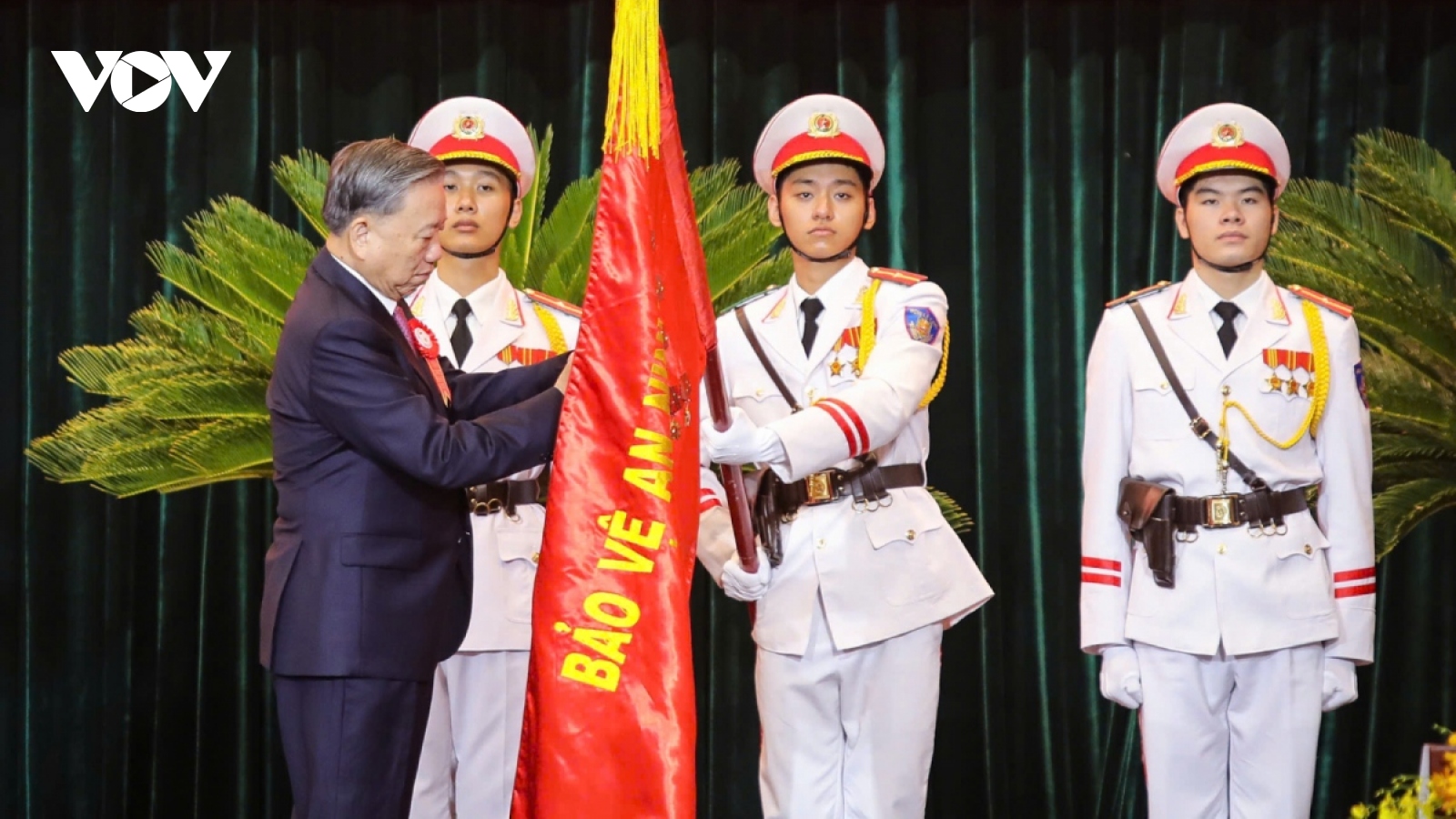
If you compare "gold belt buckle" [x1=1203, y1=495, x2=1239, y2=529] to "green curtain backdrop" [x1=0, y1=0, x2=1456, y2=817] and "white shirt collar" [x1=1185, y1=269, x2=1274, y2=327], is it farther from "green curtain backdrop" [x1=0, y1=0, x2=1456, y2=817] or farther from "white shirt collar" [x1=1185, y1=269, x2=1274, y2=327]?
"green curtain backdrop" [x1=0, y1=0, x2=1456, y2=817]

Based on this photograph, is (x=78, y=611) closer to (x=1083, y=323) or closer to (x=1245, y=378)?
(x=1083, y=323)

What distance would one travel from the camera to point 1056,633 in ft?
18.7

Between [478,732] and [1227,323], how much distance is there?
1961 millimetres

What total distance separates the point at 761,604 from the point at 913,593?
1.12ft

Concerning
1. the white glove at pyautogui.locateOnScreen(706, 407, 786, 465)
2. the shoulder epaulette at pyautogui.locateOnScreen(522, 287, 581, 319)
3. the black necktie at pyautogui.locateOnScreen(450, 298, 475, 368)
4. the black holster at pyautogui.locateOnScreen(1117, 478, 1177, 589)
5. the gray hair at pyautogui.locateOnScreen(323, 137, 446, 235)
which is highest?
the gray hair at pyautogui.locateOnScreen(323, 137, 446, 235)

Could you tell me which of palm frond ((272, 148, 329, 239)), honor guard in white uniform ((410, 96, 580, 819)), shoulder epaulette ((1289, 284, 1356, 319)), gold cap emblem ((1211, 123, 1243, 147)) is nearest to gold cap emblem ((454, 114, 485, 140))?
honor guard in white uniform ((410, 96, 580, 819))

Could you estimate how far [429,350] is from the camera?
3.25m

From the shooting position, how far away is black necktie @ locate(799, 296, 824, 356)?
3.71 meters

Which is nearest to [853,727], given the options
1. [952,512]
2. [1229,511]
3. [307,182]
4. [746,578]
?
[746,578]

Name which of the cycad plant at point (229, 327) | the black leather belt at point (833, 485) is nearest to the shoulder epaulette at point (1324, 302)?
the black leather belt at point (833, 485)

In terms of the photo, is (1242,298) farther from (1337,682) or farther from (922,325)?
(1337,682)

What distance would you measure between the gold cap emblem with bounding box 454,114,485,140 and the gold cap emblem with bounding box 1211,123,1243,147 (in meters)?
1.73

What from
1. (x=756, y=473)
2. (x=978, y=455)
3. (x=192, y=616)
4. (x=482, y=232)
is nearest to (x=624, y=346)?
(x=756, y=473)

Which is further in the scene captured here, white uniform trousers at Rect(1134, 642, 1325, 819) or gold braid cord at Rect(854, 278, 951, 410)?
gold braid cord at Rect(854, 278, 951, 410)
